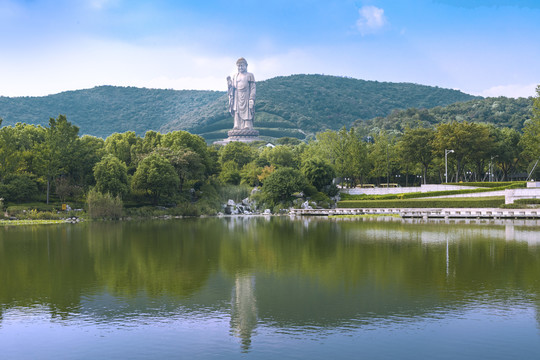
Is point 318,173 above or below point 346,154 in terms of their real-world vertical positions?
below

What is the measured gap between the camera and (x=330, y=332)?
14.8 metres

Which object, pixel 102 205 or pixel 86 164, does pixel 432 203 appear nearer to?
pixel 102 205

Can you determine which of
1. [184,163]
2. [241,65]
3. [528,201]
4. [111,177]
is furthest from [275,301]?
[241,65]

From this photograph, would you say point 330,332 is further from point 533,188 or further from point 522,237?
point 533,188

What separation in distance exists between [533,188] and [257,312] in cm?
5089

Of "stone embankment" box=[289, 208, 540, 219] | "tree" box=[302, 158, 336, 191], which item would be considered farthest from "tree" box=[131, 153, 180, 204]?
"stone embankment" box=[289, 208, 540, 219]

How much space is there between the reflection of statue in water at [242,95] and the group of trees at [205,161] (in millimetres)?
29446

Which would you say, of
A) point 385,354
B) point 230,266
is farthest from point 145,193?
point 385,354

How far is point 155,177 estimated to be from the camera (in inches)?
2687

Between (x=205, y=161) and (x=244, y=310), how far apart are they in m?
65.3

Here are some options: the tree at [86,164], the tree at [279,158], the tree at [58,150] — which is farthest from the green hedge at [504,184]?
the tree at [58,150]

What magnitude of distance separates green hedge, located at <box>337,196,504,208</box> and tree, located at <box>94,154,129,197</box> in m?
26.7

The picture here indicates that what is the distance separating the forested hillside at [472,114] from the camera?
147 metres

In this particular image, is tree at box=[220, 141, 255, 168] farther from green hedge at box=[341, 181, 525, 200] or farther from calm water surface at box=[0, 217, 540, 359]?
calm water surface at box=[0, 217, 540, 359]
